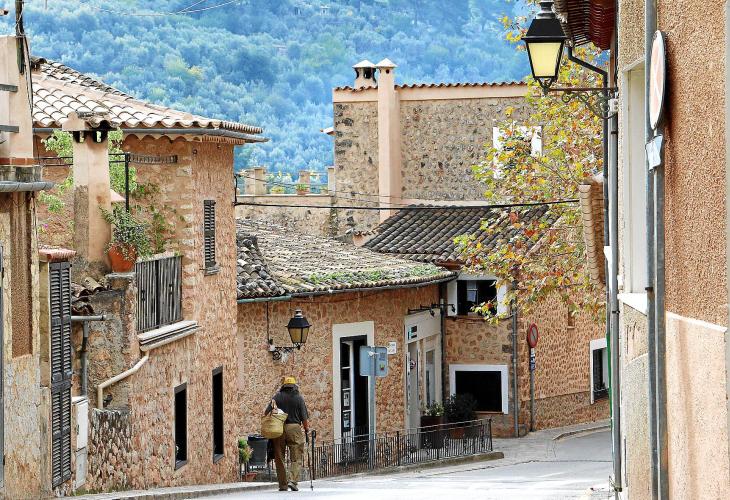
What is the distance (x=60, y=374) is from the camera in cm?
Answer: 1202

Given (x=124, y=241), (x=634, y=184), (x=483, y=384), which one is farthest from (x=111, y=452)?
(x=483, y=384)

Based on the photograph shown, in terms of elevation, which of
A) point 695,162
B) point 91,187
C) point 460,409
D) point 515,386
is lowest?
point 460,409

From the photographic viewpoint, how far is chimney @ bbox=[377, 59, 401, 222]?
32531mm

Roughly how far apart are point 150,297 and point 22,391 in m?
5.48

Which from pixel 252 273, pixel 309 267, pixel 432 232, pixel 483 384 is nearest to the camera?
pixel 252 273

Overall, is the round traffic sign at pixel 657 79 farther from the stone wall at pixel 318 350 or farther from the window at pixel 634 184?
the stone wall at pixel 318 350

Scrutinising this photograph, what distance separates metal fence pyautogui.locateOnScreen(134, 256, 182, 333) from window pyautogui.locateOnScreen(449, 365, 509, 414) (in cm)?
1284

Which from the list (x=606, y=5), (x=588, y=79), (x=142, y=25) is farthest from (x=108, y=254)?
(x=142, y=25)

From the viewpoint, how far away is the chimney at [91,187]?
14633 millimetres

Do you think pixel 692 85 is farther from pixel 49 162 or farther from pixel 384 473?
pixel 384 473

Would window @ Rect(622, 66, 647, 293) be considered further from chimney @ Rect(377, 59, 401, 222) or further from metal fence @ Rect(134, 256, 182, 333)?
chimney @ Rect(377, 59, 401, 222)

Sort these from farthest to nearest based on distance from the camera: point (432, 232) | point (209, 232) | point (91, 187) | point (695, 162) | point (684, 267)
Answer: point (432, 232), point (209, 232), point (91, 187), point (684, 267), point (695, 162)

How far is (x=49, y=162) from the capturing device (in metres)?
16.9

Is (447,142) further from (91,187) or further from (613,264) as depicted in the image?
(613,264)
